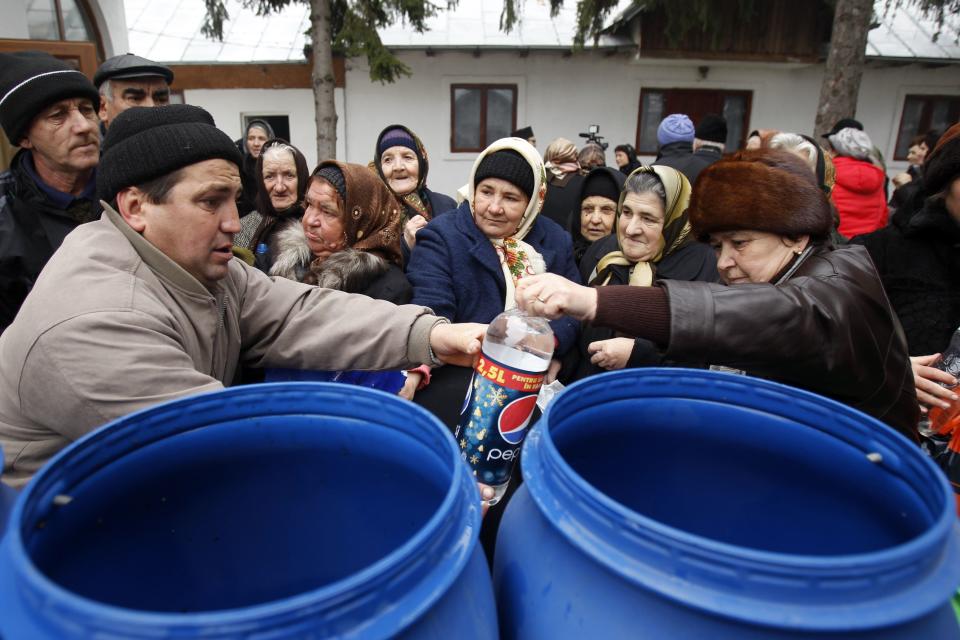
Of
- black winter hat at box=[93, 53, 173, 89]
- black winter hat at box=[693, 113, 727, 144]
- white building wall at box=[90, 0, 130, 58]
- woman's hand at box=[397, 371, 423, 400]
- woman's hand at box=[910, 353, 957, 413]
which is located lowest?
woman's hand at box=[397, 371, 423, 400]

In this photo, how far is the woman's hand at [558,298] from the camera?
49.2 inches

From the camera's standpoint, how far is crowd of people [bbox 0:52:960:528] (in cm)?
124

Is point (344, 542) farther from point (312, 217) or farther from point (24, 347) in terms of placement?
point (312, 217)

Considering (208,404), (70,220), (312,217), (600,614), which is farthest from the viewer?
(312,217)

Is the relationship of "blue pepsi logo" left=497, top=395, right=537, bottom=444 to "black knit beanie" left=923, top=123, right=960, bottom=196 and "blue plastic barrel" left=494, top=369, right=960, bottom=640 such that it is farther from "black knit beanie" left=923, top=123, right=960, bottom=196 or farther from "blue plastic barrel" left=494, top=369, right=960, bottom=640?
"black knit beanie" left=923, top=123, right=960, bottom=196

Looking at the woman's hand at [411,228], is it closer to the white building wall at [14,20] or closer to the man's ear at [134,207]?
the man's ear at [134,207]

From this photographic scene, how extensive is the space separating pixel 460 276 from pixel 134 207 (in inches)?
55.0

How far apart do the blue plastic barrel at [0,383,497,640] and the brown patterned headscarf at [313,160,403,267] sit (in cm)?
177

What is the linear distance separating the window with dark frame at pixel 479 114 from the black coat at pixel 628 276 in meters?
9.99

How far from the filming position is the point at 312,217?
9.14ft

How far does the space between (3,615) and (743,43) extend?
566 inches

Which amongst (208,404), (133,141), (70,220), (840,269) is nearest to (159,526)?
(208,404)

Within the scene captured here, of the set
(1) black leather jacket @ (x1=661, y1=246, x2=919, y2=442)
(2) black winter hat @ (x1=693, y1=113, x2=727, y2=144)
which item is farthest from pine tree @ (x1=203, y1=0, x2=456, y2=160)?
(1) black leather jacket @ (x1=661, y1=246, x2=919, y2=442)

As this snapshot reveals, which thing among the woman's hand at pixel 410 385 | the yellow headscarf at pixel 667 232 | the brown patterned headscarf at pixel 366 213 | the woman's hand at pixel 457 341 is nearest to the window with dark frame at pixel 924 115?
the yellow headscarf at pixel 667 232
